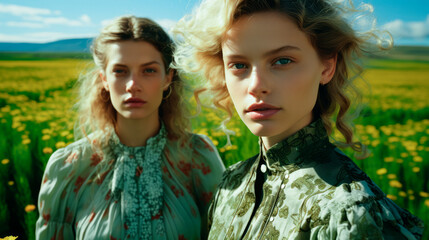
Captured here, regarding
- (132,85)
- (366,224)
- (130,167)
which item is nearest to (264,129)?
(366,224)

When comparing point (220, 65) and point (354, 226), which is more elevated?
point (220, 65)

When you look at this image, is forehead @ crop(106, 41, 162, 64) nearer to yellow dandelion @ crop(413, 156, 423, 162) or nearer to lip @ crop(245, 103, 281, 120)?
lip @ crop(245, 103, 281, 120)

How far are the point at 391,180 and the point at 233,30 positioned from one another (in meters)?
2.30

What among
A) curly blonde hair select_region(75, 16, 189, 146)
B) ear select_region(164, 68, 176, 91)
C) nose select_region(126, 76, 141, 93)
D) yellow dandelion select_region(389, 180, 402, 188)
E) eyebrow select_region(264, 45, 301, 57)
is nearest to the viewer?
eyebrow select_region(264, 45, 301, 57)

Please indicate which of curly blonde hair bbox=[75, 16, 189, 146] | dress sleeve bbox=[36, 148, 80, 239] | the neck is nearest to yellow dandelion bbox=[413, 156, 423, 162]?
curly blonde hair bbox=[75, 16, 189, 146]

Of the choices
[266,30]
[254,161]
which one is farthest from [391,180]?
[266,30]

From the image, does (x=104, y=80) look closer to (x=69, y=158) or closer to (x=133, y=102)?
(x=133, y=102)

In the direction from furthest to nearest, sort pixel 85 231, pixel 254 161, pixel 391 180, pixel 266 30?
pixel 391 180 < pixel 85 231 < pixel 254 161 < pixel 266 30

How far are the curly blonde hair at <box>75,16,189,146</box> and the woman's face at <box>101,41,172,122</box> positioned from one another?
0.06 meters

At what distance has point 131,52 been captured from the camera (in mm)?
1827

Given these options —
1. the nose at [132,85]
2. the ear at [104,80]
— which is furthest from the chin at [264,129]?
the ear at [104,80]

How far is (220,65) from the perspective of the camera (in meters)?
1.54

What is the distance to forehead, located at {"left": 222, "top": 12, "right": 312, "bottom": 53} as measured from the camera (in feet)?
3.67

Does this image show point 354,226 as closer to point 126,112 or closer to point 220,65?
point 220,65
